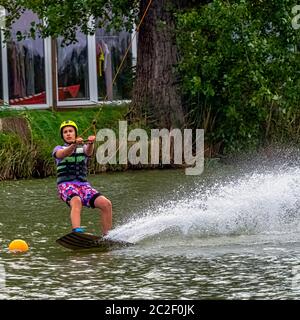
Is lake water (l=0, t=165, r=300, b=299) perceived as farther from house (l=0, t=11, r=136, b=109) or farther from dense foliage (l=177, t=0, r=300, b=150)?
house (l=0, t=11, r=136, b=109)

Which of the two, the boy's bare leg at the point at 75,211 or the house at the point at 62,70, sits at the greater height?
the house at the point at 62,70

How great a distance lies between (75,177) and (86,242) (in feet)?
3.27

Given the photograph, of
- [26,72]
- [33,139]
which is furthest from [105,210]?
[26,72]

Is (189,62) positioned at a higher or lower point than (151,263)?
higher

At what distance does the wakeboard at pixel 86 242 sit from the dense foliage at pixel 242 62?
27.9 ft

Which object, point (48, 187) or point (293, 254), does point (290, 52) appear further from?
point (293, 254)

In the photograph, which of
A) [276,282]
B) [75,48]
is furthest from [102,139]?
→ [276,282]

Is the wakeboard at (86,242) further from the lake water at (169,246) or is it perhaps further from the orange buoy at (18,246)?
the orange buoy at (18,246)

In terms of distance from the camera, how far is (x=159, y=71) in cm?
2272

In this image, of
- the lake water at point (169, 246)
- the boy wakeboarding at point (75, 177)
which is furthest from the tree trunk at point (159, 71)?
the boy wakeboarding at point (75, 177)

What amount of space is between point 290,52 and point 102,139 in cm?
391

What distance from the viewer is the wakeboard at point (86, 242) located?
1193cm

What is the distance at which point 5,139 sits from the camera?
20703 millimetres

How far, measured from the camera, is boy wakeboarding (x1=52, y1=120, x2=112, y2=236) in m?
12.5
